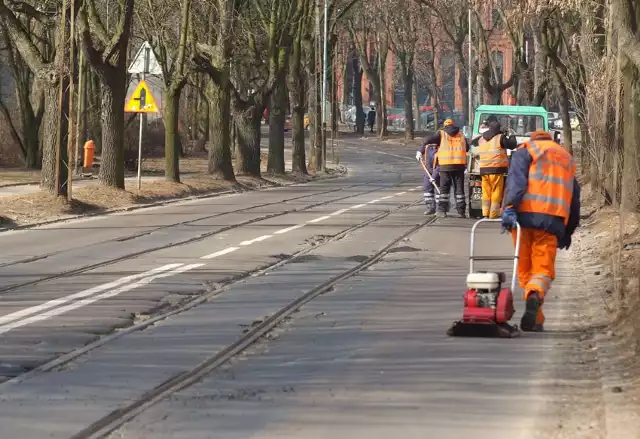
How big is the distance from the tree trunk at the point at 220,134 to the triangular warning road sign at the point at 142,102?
281 inches

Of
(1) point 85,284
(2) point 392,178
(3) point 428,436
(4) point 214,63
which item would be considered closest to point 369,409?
(3) point 428,436

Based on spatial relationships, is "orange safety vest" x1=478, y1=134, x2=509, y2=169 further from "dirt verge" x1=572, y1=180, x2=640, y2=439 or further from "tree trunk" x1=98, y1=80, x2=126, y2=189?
"tree trunk" x1=98, y1=80, x2=126, y2=189

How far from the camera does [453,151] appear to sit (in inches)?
990

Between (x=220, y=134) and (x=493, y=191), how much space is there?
1683 centimetres

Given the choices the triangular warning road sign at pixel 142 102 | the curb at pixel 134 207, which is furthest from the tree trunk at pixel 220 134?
the triangular warning road sign at pixel 142 102

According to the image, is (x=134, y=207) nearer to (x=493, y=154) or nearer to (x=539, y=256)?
(x=493, y=154)

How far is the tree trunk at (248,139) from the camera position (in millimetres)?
42812

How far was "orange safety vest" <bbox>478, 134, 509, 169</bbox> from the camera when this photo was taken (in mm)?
23359

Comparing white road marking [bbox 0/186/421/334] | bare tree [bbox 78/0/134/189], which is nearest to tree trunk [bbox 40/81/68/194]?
bare tree [bbox 78/0/134/189]

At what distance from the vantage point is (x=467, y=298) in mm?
10953

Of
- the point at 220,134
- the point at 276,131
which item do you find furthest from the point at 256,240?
the point at 276,131

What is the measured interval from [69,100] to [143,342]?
57.2 ft

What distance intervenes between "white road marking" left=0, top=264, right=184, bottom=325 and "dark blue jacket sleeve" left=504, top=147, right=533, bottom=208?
426cm

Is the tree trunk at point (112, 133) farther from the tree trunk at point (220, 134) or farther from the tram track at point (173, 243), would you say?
the tree trunk at point (220, 134)
